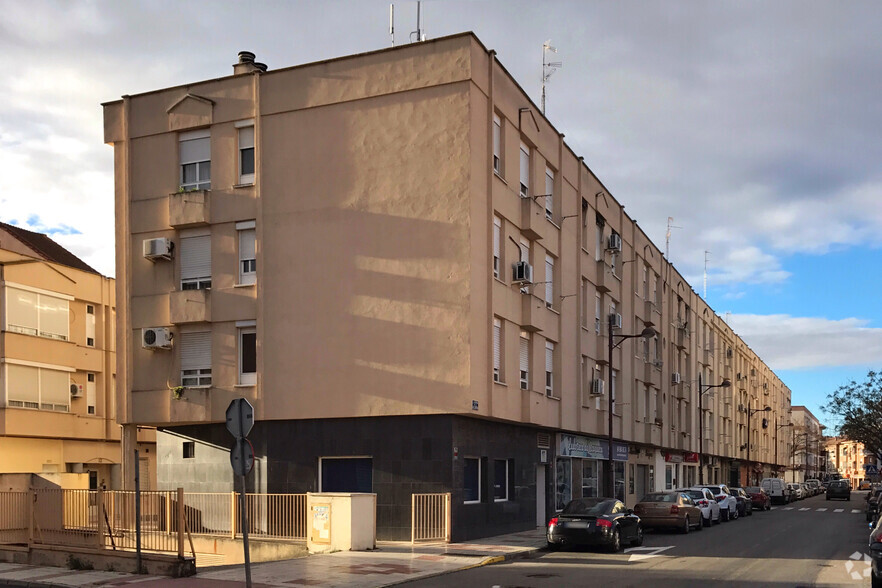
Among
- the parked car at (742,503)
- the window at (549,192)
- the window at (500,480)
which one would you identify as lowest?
the parked car at (742,503)

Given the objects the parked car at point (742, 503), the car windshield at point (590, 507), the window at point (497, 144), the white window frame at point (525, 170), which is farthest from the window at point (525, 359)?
the parked car at point (742, 503)

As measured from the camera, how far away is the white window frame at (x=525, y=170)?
30344 millimetres

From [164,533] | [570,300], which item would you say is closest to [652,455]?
[570,300]

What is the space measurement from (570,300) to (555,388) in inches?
151

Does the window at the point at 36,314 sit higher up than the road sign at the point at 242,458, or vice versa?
the window at the point at 36,314

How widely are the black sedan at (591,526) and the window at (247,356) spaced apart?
992cm

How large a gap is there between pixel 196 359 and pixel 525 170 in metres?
11.9

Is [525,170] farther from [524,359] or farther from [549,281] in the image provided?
[524,359]

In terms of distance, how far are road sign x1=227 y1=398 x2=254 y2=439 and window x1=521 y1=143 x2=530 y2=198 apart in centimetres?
1773

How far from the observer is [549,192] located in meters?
33.4

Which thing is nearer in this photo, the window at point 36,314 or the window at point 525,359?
the window at point 525,359

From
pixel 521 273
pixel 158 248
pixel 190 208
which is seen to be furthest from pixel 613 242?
pixel 158 248

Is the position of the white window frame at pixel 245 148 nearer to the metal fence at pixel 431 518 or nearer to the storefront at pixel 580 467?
the metal fence at pixel 431 518

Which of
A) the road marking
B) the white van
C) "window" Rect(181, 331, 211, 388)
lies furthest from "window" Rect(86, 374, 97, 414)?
the white van
